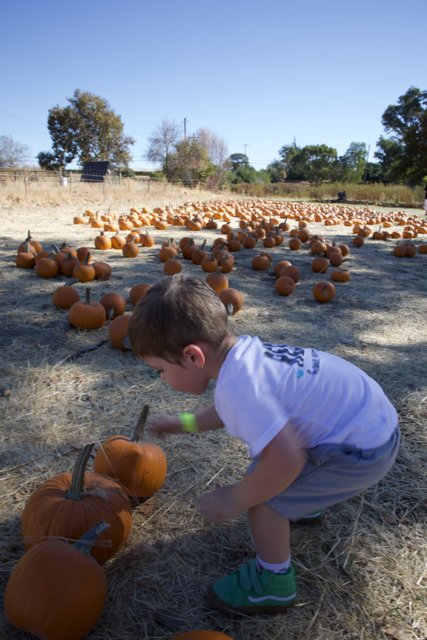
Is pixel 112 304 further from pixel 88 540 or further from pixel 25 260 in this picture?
pixel 88 540

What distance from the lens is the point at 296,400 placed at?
1.43 meters

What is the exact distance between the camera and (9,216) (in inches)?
475

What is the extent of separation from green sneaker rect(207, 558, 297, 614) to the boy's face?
0.76 m

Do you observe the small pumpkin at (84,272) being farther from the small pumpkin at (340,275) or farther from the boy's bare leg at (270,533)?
the boy's bare leg at (270,533)

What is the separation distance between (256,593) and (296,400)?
2.53ft

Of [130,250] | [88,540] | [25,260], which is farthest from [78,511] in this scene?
[130,250]

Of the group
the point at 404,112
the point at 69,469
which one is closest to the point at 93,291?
the point at 69,469

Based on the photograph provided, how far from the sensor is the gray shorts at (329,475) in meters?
1.50

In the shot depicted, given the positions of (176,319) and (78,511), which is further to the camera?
(78,511)

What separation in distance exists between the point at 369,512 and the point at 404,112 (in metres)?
45.6

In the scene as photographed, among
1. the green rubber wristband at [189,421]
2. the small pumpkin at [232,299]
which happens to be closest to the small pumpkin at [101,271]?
the small pumpkin at [232,299]

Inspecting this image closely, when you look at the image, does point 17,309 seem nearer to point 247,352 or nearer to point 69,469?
point 69,469

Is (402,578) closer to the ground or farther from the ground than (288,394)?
closer to the ground

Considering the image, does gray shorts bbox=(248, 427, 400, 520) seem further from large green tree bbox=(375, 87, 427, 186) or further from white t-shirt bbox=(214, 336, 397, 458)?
large green tree bbox=(375, 87, 427, 186)
